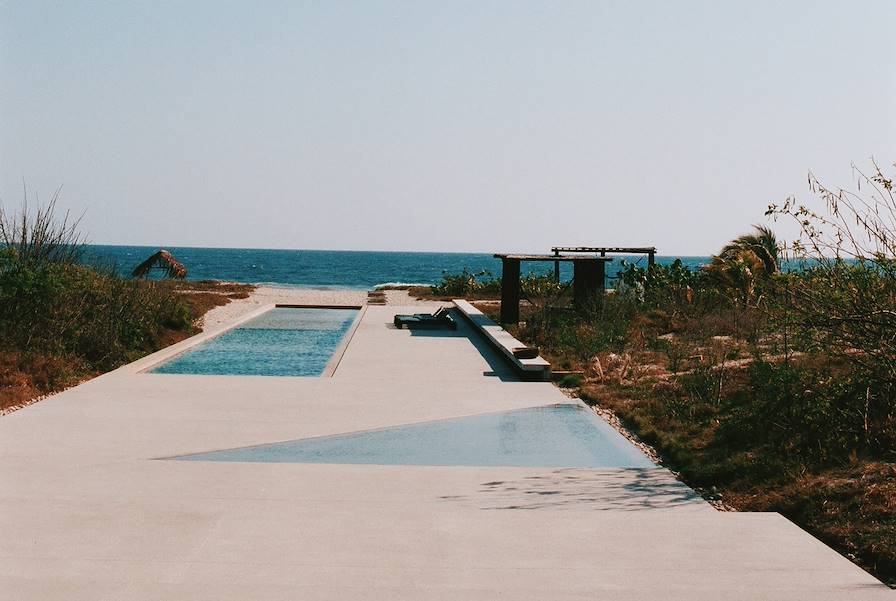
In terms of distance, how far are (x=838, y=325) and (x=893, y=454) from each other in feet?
3.46

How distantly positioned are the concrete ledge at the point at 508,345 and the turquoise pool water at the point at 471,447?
2.96m

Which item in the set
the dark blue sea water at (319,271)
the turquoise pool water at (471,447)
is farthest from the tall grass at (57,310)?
the turquoise pool water at (471,447)

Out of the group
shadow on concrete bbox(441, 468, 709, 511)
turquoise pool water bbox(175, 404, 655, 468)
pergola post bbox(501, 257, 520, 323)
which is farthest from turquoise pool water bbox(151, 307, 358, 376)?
shadow on concrete bbox(441, 468, 709, 511)

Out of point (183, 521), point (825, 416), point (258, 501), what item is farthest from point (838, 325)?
point (183, 521)

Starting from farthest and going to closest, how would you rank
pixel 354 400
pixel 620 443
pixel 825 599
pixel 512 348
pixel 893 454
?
pixel 512 348 < pixel 354 400 < pixel 620 443 < pixel 893 454 < pixel 825 599

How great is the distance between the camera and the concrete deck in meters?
4.32

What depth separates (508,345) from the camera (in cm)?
1479

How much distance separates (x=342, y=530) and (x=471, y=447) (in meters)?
2.79

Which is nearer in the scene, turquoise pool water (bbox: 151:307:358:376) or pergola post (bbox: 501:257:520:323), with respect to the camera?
turquoise pool water (bbox: 151:307:358:376)

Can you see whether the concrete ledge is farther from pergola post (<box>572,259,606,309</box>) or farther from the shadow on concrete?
the shadow on concrete

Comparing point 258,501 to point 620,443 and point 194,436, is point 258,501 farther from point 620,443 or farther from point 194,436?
point 620,443

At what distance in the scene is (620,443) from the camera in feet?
27.3

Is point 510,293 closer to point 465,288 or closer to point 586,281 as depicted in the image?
point 586,281

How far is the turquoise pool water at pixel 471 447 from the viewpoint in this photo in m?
7.34
